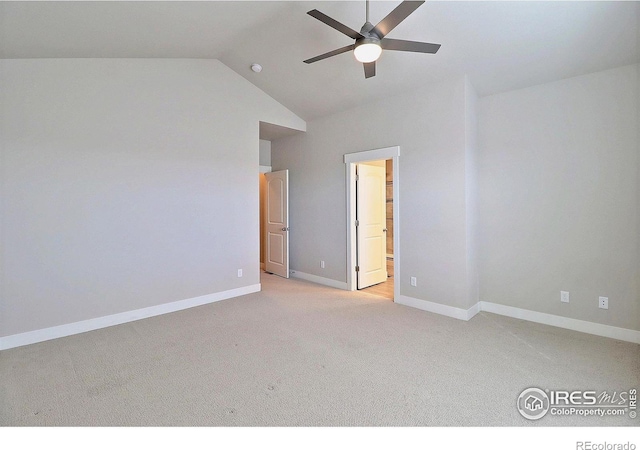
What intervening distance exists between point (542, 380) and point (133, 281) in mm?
4109

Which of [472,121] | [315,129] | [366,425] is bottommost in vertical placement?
[366,425]

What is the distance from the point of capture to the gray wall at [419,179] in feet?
11.5

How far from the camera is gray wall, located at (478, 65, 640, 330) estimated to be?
2896mm

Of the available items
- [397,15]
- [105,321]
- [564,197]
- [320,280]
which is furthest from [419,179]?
[105,321]

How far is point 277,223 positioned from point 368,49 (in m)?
3.92

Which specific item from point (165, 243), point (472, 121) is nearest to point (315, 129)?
point (472, 121)

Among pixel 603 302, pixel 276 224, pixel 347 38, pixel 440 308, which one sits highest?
pixel 347 38

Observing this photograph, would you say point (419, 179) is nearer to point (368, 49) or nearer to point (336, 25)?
point (368, 49)

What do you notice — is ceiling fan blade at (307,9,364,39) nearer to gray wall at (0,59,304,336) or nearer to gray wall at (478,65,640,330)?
gray wall at (478,65,640,330)

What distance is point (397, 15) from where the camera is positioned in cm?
204

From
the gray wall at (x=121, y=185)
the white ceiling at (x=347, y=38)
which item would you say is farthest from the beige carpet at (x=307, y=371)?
the white ceiling at (x=347, y=38)

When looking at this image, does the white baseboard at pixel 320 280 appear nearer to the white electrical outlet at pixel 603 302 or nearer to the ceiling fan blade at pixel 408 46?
the white electrical outlet at pixel 603 302

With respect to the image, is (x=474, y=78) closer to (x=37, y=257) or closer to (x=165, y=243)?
(x=165, y=243)

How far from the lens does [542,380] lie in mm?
2234
